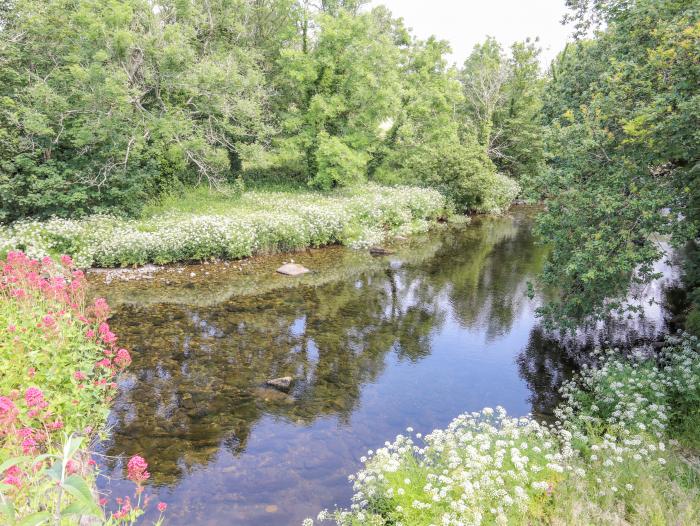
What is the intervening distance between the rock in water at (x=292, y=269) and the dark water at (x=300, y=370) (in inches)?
24.6

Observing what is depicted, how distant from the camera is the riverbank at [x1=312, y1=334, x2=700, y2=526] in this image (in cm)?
605

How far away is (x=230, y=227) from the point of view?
68.1 feet

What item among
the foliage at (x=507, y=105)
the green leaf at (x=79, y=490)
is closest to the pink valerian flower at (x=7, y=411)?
the green leaf at (x=79, y=490)

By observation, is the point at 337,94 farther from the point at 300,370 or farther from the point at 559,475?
the point at 559,475

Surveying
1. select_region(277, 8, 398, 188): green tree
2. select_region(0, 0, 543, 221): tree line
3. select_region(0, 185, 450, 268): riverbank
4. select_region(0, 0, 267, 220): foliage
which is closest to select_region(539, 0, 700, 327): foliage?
select_region(0, 185, 450, 268): riverbank

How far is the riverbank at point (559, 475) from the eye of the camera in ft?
19.9

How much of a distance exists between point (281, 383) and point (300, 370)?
1.06 meters

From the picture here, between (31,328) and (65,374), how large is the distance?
148 centimetres

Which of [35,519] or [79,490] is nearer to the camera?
[79,490]

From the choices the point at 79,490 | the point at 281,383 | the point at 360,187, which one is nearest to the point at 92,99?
the point at 281,383

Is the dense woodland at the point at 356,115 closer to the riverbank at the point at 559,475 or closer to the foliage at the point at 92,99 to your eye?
the foliage at the point at 92,99

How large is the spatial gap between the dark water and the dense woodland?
3302 mm

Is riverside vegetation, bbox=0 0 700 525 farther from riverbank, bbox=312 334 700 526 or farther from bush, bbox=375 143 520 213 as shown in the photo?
bush, bbox=375 143 520 213

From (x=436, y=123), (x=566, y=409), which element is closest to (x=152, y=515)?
(x=566, y=409)
